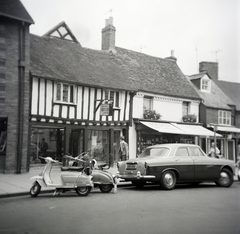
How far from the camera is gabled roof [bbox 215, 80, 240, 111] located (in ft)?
87.2

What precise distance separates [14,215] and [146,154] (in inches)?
215

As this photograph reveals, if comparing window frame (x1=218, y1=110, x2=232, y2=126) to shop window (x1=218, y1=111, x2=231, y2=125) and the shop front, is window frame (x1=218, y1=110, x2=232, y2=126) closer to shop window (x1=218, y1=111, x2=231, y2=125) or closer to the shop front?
shop window (x1=218, y1=111, x2=231, y2=125)

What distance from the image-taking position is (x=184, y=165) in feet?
31.6

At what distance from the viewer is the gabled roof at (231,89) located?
26592 millimetres

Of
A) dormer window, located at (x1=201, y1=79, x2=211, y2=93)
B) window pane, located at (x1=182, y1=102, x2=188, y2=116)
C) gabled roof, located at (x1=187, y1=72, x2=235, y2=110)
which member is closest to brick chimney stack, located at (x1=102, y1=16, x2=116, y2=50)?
window pane, located at (x1=182, y1=102, x2=188, y2=116)

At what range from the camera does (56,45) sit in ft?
55.3

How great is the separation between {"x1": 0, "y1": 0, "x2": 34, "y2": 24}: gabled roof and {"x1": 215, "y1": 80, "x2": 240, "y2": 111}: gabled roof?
20381 mm

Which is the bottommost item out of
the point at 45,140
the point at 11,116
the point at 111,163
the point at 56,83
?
the point at 111,163

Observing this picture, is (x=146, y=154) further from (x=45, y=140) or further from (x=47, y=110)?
(x=45, y=140)

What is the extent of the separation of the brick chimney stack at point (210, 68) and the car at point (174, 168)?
18660 mm

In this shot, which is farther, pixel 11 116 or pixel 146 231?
pixel 11 116

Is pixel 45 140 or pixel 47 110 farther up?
pixel 47 110

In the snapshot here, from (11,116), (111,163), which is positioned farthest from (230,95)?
(11,116)

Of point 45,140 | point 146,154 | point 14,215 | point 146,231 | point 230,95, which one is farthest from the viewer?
point 230,95
